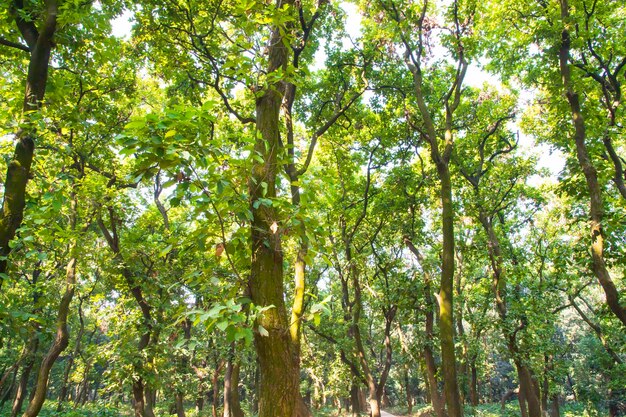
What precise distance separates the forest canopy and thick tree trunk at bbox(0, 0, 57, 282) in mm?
16

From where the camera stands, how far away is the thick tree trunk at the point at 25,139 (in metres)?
2.75

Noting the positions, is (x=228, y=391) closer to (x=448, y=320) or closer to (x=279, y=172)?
(x=448, y=320)

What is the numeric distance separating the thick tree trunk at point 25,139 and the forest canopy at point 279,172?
0.02m

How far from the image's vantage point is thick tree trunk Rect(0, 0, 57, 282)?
275cm

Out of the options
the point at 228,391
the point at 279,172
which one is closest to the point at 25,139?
the point at 279,172

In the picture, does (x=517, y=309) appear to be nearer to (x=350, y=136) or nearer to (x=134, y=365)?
(x=350, y=136)

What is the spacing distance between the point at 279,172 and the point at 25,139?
1.99 metres

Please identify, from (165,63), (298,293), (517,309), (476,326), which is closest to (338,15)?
(165,63)

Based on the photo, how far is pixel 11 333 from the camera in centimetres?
245

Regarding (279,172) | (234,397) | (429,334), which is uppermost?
(279,172)

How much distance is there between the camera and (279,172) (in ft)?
8.30

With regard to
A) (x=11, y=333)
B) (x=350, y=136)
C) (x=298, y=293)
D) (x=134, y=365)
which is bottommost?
(x=134, y=365)

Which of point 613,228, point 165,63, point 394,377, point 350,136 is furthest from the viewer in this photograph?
point 394,377

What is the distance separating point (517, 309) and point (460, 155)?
15.4ft
